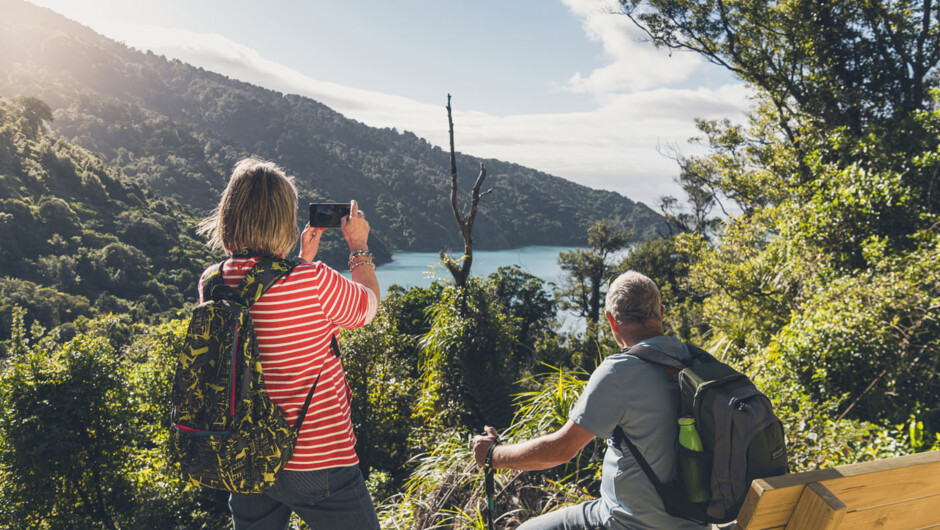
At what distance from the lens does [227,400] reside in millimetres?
1165

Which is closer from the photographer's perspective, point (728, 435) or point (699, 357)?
point (728, 435)

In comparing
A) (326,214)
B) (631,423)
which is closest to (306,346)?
(326,214)

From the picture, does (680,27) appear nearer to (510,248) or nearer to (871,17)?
(871,17)

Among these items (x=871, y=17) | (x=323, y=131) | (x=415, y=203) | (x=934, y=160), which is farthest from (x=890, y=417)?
(x=323, y=131)

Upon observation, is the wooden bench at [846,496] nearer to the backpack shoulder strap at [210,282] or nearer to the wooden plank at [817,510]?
the wooden plank at [817,510]

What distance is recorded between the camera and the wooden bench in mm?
957

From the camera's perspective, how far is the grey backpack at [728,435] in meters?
1.15

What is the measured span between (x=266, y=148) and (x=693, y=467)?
92.0 metres

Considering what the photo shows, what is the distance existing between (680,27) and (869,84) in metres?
3.98

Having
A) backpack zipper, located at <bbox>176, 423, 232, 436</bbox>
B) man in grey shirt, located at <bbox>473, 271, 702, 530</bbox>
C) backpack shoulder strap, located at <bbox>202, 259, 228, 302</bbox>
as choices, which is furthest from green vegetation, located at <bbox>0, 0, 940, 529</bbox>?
backpack shoulder strap, located at <bbox>202, 259, 228, 302</bbox>

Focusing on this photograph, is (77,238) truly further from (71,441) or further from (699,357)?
(699,357)

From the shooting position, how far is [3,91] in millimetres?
76500

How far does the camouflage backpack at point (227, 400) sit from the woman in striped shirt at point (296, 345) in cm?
5

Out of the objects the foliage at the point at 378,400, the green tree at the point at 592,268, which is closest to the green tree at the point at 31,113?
the green tree at the point at 592,268
